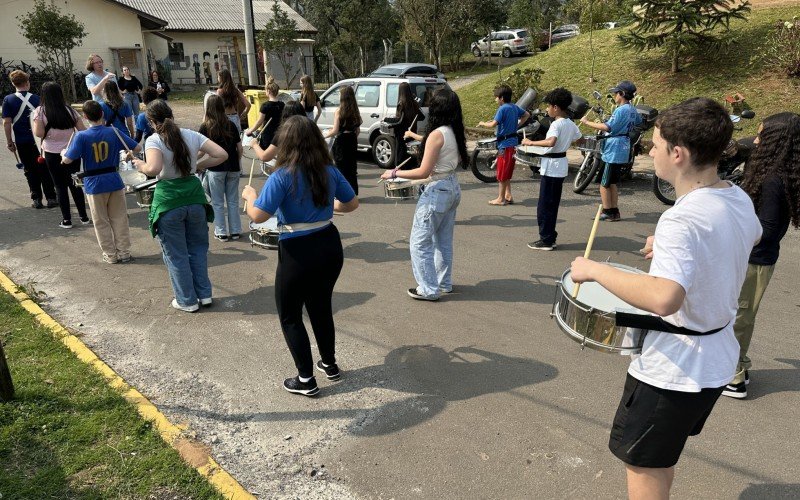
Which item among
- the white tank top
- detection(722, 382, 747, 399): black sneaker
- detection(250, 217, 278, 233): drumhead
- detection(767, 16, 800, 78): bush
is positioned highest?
detection(767, 16, 800, 78): bush

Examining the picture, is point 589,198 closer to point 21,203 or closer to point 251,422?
point 251,422

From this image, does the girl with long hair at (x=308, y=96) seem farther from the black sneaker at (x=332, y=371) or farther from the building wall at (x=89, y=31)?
the building wall at (x=89, y=31)

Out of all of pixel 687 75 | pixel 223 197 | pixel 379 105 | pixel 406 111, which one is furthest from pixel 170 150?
pixel 687 75

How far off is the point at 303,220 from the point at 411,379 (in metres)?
1.45

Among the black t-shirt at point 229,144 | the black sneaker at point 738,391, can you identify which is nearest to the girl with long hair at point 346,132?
the black t-shirt at point 229,144

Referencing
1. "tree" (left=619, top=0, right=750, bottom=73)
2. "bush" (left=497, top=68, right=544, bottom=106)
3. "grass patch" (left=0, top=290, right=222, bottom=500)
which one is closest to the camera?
"grass patch" (left=0, top=290, right=222, bottom=500)

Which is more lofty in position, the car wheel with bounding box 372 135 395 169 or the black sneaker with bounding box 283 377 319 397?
the car wheel with bounding box 372 135 395 169

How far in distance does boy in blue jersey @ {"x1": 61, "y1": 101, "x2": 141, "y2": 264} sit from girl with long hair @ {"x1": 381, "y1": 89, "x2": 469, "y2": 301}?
3093 millimetres

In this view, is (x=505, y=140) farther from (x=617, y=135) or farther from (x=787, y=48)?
(x=787, y=48)

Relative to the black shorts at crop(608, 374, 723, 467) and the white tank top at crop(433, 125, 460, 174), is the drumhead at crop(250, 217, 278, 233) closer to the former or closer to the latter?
the white tank top at crop(433, 125, 460, 174)

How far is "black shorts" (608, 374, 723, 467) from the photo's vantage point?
2.16 metres

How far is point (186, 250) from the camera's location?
5238 millimetres

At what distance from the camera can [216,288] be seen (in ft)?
19.7

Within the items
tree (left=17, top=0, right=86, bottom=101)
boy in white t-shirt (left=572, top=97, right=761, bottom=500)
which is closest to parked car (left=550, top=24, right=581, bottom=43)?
tree (left=17, top=0, right=86, bottom=101)
